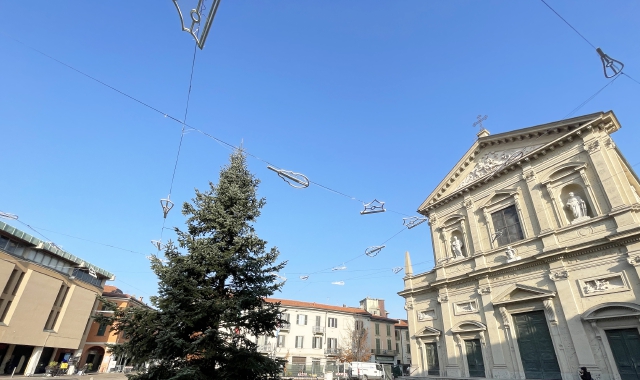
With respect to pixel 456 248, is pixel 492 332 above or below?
below

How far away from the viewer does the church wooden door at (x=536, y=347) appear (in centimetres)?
1498

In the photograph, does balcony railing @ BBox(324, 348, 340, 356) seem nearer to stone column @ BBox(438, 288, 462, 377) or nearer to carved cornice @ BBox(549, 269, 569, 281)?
stone column @ BBox(438, 288, 462, 377)

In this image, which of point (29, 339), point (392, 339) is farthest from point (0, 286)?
point (392, 339)

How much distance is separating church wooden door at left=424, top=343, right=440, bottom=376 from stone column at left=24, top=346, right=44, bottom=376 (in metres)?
35.4

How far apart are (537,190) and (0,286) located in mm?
39810

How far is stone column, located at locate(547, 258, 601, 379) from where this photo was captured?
13.5 metres

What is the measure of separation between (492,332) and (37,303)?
125 ft

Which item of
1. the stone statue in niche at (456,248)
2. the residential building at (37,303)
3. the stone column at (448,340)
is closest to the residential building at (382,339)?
the stone column at (448,340)

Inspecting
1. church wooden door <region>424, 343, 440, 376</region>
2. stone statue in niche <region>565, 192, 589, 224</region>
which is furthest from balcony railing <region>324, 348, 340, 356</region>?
stone statue in niche <region>565, 192, 589, 224</region>

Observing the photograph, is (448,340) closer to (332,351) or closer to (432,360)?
(432,360)

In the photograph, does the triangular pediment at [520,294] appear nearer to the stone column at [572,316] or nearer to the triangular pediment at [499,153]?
the stone column at [572,316]

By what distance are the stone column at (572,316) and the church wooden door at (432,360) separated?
26.7 feet

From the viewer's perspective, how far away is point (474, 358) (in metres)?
18.0

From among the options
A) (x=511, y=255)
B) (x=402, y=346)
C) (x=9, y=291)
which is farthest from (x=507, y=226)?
(x=402, y=346)
